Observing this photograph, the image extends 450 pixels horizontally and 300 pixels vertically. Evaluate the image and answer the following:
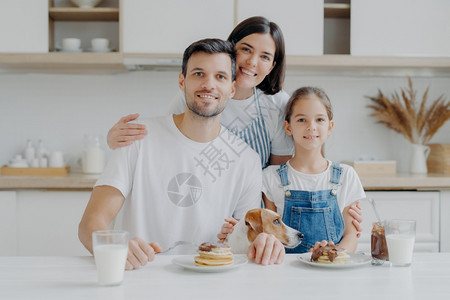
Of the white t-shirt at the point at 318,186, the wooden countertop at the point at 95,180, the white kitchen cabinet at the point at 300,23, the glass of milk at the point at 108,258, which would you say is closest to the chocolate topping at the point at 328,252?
the glass of milk at the point at 108,258

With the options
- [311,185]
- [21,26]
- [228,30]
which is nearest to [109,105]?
[21,26]

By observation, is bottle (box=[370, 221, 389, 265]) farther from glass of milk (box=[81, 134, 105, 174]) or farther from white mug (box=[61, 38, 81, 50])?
white mug (box=[61, 38, 81, 50])

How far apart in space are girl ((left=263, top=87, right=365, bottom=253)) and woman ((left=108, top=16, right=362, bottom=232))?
0.39ft

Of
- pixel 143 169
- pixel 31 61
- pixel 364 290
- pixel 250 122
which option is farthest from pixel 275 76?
pixel 31 61

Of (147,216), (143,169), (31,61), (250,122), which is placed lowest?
(147,216)

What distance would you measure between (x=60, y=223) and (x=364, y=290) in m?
2.12

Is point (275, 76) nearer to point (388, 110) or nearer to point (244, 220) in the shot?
point (244, 220)

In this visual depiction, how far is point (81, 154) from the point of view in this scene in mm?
3363

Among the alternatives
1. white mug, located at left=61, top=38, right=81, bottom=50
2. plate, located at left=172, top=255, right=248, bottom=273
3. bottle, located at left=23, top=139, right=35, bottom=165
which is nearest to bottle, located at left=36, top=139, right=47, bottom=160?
bottle, located at left=23, top=139, right=35, bottom=165

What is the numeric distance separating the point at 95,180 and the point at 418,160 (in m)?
1.98

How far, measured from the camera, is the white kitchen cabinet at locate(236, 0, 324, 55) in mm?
3041

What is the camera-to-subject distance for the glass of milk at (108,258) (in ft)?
3.39

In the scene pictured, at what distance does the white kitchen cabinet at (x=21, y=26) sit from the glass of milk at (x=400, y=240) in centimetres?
242

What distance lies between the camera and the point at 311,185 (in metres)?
1.82
